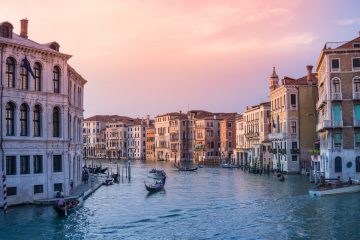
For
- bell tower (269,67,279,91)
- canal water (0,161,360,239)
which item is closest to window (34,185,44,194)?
canal water (0,161,360,239)

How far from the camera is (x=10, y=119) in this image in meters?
21.8

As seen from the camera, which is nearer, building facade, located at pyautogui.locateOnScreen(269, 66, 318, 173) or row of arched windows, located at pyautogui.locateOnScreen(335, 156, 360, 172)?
row of arched windows, located at pyautogui.locateOnScreen(335, 156, 360, 172)

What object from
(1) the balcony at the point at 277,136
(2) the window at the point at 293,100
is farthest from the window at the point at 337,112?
(1) the balcony at the point at 277,136

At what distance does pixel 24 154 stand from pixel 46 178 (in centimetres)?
160

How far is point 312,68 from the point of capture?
44.8 metres

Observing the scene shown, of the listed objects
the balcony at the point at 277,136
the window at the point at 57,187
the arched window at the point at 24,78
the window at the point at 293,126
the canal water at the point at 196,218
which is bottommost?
the canal water at the point at 196,218

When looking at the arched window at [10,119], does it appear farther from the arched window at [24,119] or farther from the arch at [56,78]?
the arch at [56,78]

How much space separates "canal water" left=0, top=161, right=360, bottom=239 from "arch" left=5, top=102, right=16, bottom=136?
3.16 m

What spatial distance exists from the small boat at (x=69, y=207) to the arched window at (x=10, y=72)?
17.4 feet

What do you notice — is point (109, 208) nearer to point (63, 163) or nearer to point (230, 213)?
point (63, 163)

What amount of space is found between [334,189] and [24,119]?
15.6 m

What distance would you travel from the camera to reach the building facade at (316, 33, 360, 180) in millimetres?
32312

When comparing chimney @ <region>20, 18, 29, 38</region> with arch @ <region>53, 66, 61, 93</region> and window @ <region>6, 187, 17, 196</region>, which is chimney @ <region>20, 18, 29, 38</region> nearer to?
arch @ <region>53, 66, 61, 93</region>

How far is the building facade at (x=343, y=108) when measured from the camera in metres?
32.3
